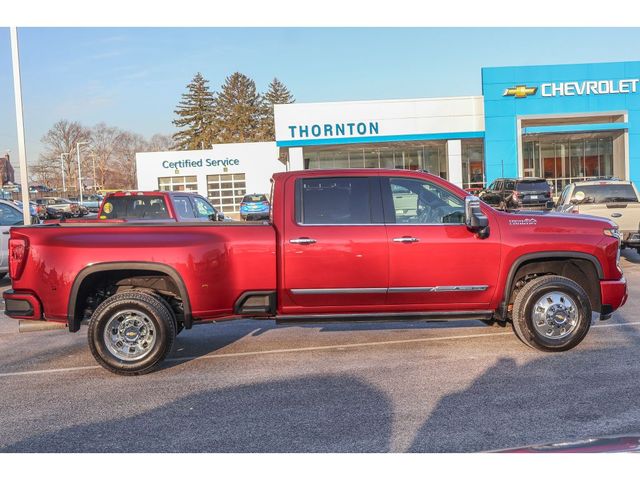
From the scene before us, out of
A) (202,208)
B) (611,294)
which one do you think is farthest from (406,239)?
(202,208)

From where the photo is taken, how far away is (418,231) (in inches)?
258

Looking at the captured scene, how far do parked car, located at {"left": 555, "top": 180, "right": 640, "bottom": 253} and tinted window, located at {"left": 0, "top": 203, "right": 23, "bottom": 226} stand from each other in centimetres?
1204

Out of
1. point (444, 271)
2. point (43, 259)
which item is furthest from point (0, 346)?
point (444, 271)

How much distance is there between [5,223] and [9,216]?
9.8 inches

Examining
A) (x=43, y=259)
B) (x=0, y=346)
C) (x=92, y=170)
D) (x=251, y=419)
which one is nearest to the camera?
(x=251, y=419)

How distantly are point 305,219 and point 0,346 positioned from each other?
4.21 m

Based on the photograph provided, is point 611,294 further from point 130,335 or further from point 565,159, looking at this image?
point 565,159

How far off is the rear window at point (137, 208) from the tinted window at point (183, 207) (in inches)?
9.3

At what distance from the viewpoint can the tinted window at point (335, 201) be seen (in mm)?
6613

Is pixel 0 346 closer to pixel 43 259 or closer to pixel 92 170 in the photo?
pixel 43 259

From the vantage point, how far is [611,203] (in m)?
14.1

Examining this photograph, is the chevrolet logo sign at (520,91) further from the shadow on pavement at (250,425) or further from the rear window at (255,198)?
the shadow on pavement at (250,425)

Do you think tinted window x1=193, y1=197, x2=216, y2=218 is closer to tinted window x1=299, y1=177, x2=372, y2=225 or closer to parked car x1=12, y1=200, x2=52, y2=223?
tinted window x1=299, y1=177, x2=372, y2=225

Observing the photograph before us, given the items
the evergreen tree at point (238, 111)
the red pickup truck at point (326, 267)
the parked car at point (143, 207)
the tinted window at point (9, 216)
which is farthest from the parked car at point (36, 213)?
the evergreen tree at point (238, 111)
